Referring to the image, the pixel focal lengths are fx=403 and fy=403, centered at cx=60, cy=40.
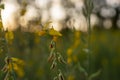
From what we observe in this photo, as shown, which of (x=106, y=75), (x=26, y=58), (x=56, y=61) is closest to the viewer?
(x=56, y=61)

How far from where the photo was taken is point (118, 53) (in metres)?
6.60

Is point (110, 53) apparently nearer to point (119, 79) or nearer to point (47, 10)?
point (119, 79)

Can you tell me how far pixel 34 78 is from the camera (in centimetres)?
439

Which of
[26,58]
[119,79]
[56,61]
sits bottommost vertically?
[119,79]

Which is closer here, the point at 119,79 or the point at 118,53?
the point at 119,79

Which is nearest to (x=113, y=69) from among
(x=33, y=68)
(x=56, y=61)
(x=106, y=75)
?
(x=106, y=75)

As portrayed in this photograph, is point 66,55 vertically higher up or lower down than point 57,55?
lower down

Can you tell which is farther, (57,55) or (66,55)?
(66,55)

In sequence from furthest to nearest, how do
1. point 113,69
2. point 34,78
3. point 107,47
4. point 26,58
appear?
point 107,47, point 113,69, point 26,58, point 34,78

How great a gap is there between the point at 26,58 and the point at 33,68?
17 centimetres

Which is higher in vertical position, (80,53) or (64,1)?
(64,1)

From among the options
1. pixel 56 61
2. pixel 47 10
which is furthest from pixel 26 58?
pixel 56 61

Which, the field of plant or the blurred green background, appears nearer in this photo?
the field of plant

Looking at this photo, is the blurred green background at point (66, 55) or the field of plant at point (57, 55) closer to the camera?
the field of plant at point (57, 55)
